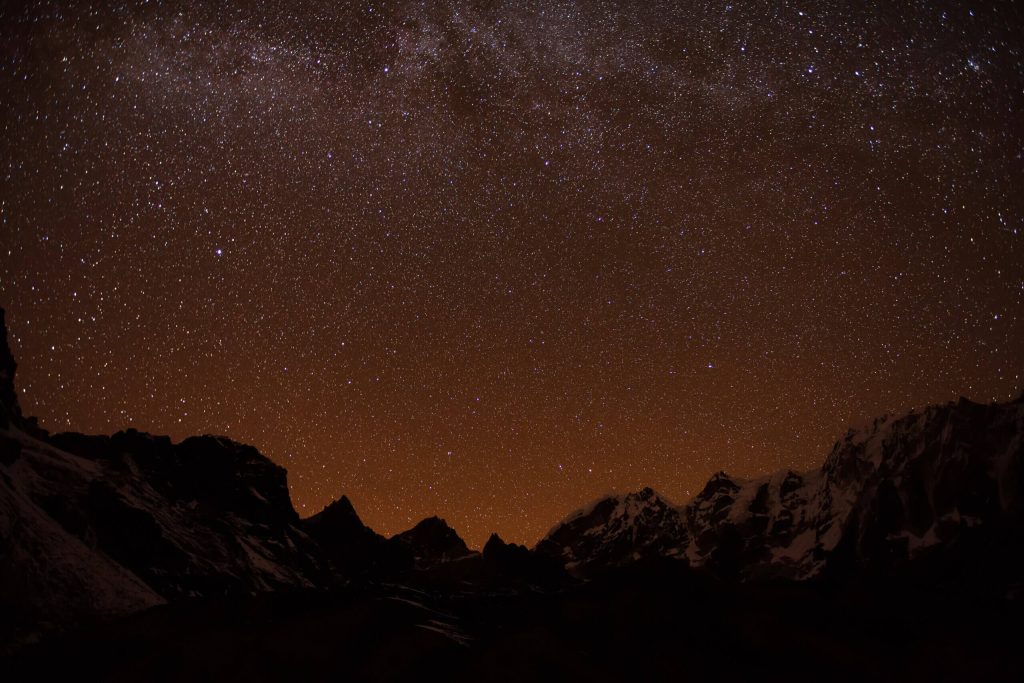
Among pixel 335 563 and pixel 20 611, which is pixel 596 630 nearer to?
pixel 20 611

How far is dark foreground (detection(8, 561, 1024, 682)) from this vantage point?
24.9 m

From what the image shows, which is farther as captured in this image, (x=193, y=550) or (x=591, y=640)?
(x=193, y=550)

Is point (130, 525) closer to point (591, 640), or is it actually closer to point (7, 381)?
point (7, 381)

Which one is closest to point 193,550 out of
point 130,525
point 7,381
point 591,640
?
point 130,525

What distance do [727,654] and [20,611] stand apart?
4229 cm

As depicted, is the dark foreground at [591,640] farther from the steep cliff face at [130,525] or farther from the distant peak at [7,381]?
the distant peak at [7,381]

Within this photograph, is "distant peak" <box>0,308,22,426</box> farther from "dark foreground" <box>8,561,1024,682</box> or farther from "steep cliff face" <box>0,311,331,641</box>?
"dark foreground" <box>8,561,1024,682</box>

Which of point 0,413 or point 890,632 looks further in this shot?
point 0,413

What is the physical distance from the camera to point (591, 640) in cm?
2902

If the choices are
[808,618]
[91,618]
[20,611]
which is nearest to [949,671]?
[808,618]

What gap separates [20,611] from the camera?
45.9 m

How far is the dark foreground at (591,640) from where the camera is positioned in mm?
24891

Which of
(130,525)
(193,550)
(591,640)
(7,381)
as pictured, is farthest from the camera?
(193,550)

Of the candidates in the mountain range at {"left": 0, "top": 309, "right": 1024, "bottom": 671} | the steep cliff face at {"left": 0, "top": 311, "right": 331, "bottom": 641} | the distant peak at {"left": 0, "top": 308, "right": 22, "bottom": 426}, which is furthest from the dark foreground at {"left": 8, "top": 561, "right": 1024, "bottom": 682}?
the distant peak at {"left": 0, "top": 308, "right": 22, "bottom": 426}
